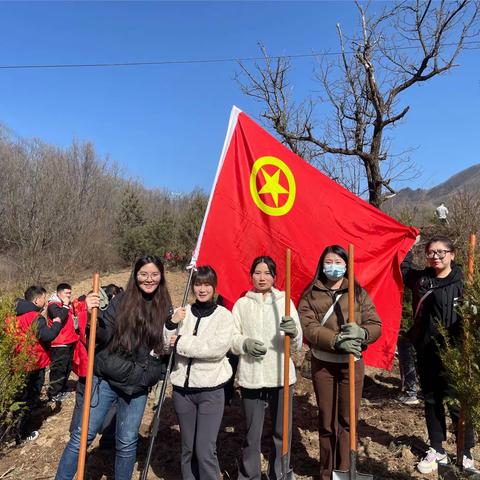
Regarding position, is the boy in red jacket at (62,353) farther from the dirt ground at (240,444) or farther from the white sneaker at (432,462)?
the white sneaker at (432,462)

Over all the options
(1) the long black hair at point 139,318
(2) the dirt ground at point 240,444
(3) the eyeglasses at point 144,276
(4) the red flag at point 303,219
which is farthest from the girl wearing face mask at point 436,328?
(3) the eyeglasses at point 144,276

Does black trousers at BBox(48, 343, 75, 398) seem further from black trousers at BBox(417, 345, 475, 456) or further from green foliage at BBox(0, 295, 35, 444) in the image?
black trousers at BBox(417, 345, 475, 456)

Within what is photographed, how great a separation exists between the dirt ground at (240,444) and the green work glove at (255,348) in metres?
1.47

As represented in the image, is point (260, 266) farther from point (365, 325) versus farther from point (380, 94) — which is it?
point (380, 94)

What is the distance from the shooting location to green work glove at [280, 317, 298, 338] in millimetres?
3449

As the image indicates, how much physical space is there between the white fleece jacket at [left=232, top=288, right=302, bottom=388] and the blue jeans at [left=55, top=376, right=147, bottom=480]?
0.85 meters

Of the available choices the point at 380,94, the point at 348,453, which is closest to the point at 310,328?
the point at 348,453

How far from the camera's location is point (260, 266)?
3719 millimetres

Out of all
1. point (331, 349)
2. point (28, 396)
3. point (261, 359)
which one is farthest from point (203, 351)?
point (28, 396)

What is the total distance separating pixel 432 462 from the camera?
157 inches

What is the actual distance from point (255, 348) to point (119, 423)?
119 cm

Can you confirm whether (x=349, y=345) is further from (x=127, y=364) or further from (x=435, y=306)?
(x=127, y=364)

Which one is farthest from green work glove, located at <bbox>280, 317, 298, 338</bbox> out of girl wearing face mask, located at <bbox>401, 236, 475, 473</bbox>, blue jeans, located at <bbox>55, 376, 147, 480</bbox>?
girl wearing face mask, located at <bbox>401, 236, 475, 473</bbox>

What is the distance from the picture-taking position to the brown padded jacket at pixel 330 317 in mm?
3543
